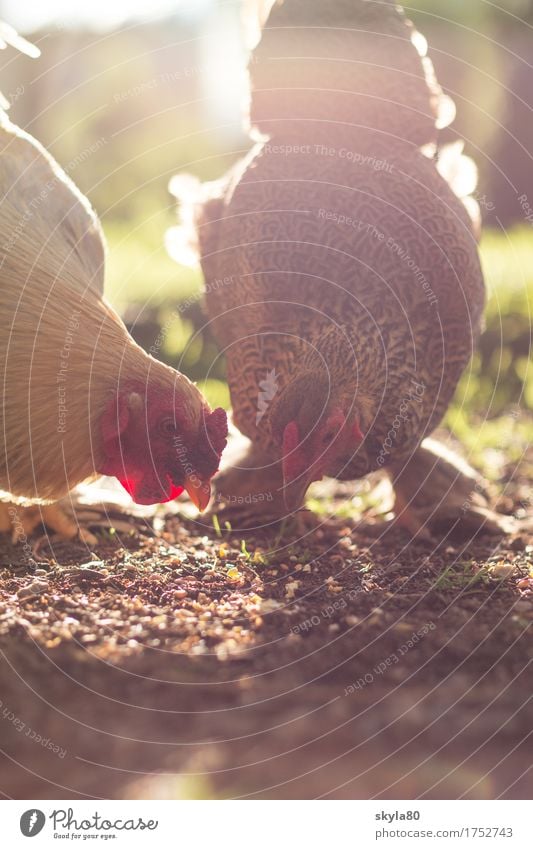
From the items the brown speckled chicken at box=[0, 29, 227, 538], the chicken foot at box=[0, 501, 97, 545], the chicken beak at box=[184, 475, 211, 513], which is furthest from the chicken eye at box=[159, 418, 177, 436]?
the chicken foot at box=[0, 501, 97, 545]

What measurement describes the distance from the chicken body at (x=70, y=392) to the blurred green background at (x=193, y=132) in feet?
3.22

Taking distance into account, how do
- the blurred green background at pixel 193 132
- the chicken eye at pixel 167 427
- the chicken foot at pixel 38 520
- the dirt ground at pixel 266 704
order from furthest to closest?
the blurred green background at pixel 193 132
the chicken foot at pixel 38 520
the chicken eye at pixel 167 427
the dirt ground at pixel 266 704

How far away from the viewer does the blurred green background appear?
178 inches

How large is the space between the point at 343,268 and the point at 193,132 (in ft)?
10.8

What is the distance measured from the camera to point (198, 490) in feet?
7.20

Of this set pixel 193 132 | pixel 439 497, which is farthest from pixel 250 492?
pixel 193 132

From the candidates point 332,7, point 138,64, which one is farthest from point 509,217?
point 332,7

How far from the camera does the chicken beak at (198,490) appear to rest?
2.18 meters

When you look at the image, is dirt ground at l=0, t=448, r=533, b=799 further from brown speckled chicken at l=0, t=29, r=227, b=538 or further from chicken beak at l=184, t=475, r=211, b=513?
brown speckled chicken at l=0, t=29, r=227, b=538

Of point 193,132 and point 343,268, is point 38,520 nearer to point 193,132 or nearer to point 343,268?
point 343,268

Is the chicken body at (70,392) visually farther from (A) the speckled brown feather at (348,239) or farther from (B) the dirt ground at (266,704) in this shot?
(B) the dirt ground at (266,704)

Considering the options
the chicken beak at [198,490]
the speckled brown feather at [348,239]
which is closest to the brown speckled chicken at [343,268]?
the speckled brown feather at [348,239]

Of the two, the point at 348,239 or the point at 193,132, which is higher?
the point at 193,132

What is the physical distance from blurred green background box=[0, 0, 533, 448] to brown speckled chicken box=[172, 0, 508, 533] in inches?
19.4
